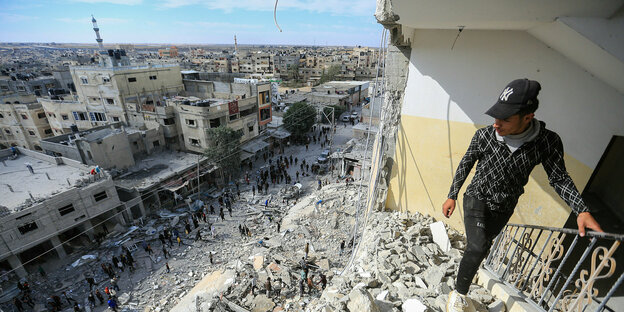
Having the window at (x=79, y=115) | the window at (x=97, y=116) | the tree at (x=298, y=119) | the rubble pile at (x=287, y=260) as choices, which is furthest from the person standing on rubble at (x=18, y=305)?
the tree at (x=298, y=119)

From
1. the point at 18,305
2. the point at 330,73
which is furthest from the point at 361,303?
the point at 330,73

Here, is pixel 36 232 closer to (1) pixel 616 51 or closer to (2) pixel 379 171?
(2) pixel 379 171

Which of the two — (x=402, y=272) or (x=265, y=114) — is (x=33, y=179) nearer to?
(x=265, y=114)

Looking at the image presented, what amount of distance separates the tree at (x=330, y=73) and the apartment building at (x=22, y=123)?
→ 50847 millimetres

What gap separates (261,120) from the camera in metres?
29.1

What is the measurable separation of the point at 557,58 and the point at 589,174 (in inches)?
Result: 74.6

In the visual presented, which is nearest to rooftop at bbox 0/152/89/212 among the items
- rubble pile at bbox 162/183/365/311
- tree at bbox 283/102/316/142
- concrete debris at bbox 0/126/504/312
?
concrete debris at bbox 0/126/504/312

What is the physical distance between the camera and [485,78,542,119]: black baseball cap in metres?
2.32

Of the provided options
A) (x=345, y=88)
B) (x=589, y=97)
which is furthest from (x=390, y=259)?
(x=345, y=88)

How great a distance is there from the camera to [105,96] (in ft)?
89.2

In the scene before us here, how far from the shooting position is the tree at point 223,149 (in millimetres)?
21530

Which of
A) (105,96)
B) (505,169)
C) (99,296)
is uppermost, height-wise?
(505,169)

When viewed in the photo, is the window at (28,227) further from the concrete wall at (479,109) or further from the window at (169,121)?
the concrete wall at (479,109)

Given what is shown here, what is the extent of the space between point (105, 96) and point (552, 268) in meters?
35.2
